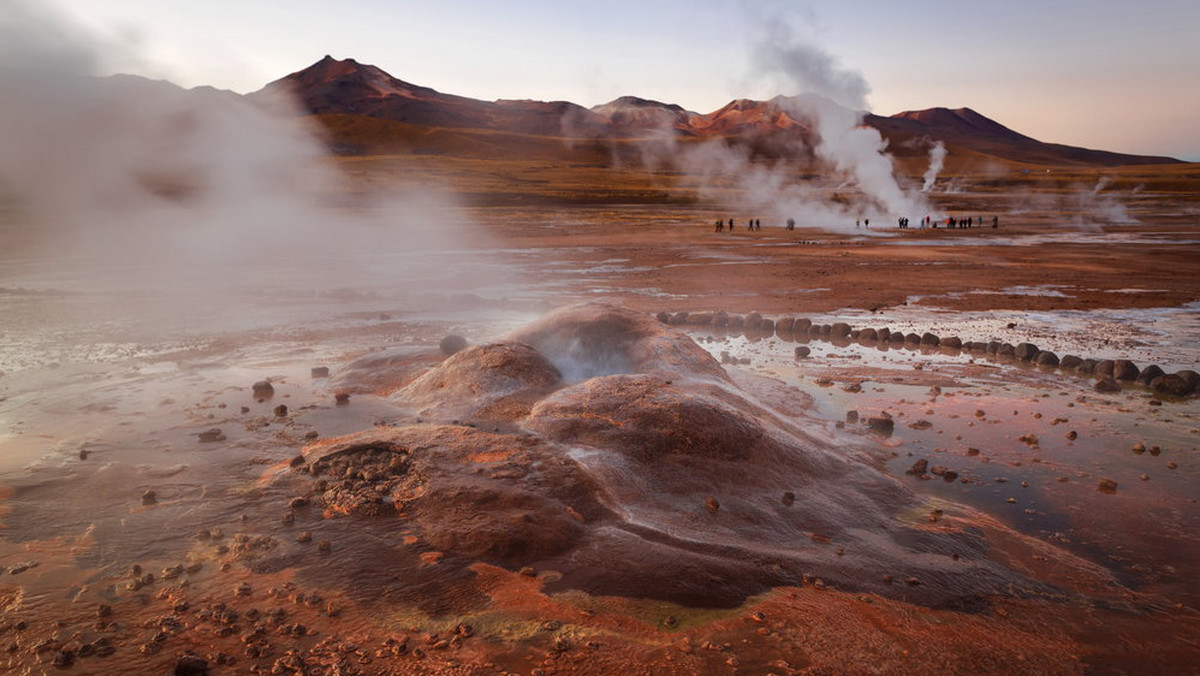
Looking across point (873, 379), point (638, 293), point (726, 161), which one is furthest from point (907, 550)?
point (726, 161)

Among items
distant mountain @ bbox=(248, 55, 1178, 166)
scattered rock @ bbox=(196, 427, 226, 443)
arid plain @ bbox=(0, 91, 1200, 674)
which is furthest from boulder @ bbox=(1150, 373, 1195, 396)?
distant mountain @ bbox=(248, 55, 1178, 166)

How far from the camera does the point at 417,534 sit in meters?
5.20

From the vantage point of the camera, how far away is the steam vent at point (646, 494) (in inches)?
191

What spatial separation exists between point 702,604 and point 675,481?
1.63 m

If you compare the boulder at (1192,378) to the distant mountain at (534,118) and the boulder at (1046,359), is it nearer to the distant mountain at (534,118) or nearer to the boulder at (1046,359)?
the boulder at (1046,359)

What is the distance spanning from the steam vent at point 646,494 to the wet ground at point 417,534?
0.21 metres

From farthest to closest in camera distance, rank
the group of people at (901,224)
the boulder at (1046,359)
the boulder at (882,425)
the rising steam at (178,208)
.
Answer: the group of people at (901,224) < the rising steam at (178,208) < the boulder at (1046,359) < the boulder at (882,425)

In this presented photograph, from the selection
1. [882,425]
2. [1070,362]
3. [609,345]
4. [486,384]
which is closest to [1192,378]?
[1070,362]

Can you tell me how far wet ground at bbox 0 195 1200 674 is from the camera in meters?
4.02

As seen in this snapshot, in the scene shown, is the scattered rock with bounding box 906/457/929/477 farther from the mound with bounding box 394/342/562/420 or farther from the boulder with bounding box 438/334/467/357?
A: the boulder with bounding box 438/334/467/357

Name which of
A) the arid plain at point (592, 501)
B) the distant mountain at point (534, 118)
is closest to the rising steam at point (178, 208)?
the arid plain at point (592, 501)

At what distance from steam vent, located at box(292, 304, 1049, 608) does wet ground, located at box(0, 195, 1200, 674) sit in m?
0.21

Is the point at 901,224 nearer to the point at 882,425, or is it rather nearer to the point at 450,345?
the point at 882,425

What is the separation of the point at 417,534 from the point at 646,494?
6.11ft
